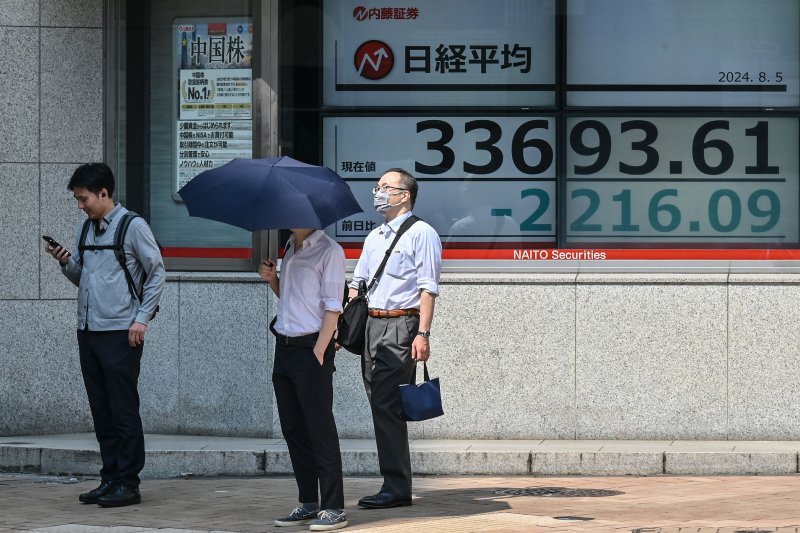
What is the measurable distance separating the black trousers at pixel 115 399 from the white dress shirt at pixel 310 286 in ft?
4.10

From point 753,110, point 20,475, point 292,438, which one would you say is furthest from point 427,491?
point 753,110

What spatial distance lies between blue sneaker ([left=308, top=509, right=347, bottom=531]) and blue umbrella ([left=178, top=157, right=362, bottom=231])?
149 cm

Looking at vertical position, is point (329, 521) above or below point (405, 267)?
below

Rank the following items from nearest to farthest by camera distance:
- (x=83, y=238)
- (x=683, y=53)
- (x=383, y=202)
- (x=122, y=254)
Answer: (x=383, y=202), (x=122, y=254), (x=83, y=238), (x=683, y=53)

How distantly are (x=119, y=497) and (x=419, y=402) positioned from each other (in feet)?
6.17

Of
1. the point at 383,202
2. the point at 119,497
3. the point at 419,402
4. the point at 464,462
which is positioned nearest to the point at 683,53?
the point at 464,462

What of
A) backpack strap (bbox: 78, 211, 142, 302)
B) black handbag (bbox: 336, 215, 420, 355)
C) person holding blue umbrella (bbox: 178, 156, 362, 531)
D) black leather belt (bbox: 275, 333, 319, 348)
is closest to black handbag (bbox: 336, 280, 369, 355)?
black handbag (bbox: 336, 215, 420, 355)

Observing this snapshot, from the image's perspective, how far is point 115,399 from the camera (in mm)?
8266

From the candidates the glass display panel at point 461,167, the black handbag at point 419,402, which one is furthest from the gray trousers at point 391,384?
the glass display panel at point 461,167

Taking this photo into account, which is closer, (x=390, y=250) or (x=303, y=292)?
(x=303, y=292)

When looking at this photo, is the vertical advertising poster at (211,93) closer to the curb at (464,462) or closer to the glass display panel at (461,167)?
the glass display panel at (461,167)

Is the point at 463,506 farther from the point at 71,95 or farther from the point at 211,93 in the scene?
the point at 71,95

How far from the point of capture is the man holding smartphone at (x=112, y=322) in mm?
8266

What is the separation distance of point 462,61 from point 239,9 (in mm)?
1757
